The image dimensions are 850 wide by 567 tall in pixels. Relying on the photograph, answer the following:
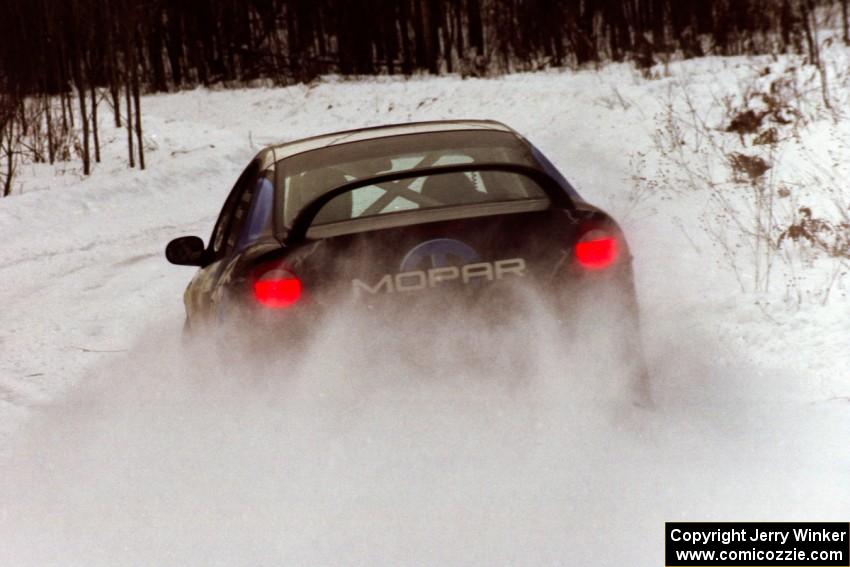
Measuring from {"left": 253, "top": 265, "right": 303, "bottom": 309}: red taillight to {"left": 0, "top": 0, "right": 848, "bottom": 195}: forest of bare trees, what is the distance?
1336cm

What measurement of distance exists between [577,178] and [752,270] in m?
6.58

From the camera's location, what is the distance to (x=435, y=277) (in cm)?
427

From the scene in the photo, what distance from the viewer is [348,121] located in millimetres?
26531

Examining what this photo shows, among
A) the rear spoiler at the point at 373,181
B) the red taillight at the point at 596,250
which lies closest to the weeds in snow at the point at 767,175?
the red taillight at the point at 596,250

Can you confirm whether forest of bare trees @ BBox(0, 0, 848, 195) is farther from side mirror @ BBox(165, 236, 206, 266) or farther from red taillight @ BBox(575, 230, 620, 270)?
red taillight @ BBox(575, 230, 620, 270)

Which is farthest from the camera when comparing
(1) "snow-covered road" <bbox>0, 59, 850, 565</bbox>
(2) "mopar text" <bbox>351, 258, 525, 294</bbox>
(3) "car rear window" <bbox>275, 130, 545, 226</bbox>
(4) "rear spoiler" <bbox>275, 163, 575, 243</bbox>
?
(3) "car rear window" <bbox>275, 130, 545, 226</bbox>

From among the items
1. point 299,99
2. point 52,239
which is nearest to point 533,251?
point 52,239

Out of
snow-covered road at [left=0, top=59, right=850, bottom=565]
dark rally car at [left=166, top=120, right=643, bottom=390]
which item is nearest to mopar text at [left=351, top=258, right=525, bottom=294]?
dark rally car at [left=166, top=120, right=643, bottom=390]

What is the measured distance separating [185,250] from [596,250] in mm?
2072

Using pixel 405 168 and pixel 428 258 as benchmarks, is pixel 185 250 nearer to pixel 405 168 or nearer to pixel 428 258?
pixel 405 168

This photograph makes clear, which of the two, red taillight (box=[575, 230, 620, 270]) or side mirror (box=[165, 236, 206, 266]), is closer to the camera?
red taillight (box=[575, 230, 620, 270])

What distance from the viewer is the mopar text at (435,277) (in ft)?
14.0

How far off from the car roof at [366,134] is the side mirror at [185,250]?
0.49 m

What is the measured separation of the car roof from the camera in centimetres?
554
